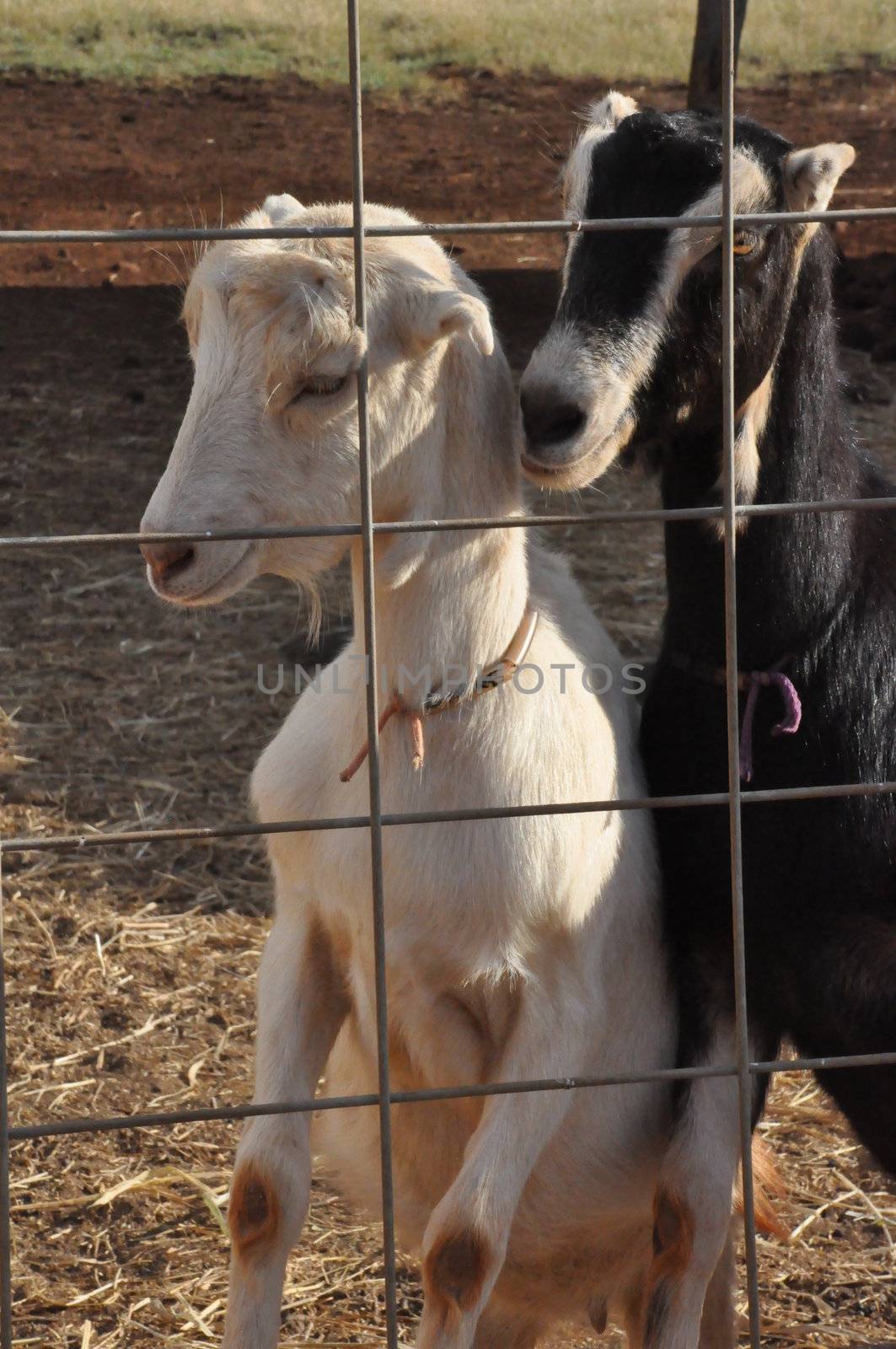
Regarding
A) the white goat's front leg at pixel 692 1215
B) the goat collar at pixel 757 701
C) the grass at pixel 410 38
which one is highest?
the grass at pixel 410 38

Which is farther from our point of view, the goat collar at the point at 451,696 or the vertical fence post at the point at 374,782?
the goat collar at the point at 451,696

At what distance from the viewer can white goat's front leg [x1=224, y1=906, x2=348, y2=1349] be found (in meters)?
2.35

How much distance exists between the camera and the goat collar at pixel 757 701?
2.46 metres

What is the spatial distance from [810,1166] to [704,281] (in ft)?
6.31

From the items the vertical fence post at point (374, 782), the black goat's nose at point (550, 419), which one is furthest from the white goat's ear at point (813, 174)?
the vertical fence post at point (374, 782)

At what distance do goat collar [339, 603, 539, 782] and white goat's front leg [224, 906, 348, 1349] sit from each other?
0.31 meters

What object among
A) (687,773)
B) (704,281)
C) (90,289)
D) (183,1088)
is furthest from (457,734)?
(90,289)

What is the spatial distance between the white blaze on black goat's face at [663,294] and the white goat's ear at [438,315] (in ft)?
0.45

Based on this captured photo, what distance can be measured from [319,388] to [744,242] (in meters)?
0.70

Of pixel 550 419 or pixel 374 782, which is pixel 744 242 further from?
pixel 374 782

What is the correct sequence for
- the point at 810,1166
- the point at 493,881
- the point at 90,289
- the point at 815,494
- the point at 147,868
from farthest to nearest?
the point at 90,289 < the point at 147,868 < the point at 810,1166 < the point at 815,494 < the point at 493,881

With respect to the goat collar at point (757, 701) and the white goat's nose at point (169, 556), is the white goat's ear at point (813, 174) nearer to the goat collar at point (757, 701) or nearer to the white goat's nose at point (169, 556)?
the goat collar at point (757, 701)

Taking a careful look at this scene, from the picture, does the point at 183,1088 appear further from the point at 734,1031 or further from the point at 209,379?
the point at 209,379

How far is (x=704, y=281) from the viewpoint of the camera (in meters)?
2.43
